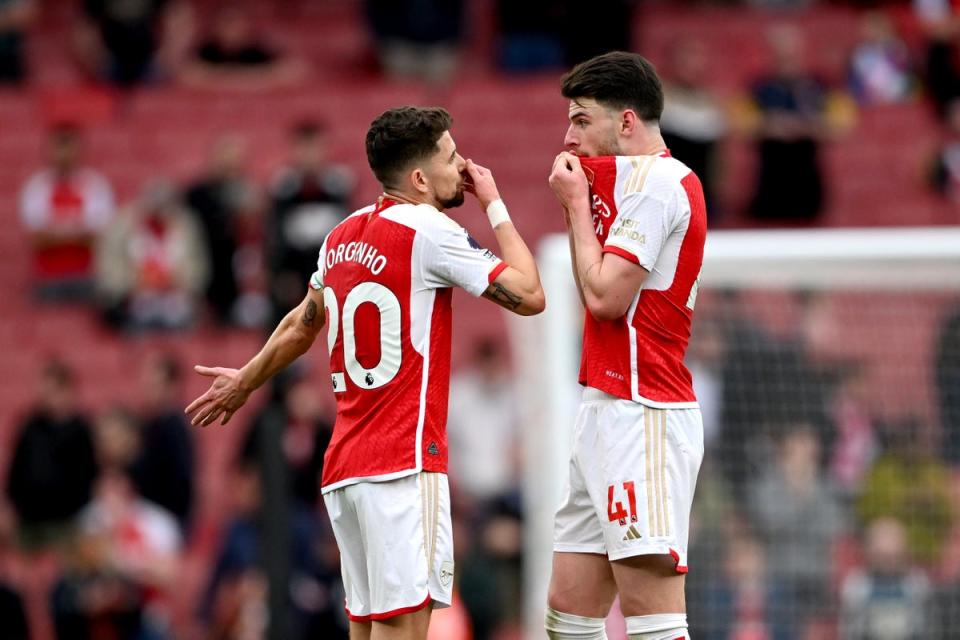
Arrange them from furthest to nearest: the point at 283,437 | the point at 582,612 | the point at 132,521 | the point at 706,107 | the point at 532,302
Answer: the point at 706,107, the point at 132,521, the point at 283,437, the point at 582,612, the point at 532,302

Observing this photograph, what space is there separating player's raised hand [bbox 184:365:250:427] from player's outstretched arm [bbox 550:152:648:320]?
1.27m

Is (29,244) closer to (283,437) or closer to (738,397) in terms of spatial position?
(283,437)

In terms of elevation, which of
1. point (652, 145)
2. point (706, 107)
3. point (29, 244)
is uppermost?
point (706, 107)

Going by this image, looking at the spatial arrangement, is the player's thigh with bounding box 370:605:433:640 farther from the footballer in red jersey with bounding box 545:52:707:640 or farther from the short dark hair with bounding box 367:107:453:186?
the short dark hair with bounding box 367:107:453:186

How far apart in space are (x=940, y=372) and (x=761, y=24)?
9.12m

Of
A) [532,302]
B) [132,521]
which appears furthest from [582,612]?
[132,521]

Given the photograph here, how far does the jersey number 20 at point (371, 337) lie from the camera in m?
5.49

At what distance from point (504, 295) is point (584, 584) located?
3.61 feet

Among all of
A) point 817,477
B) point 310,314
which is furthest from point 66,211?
point 310,314

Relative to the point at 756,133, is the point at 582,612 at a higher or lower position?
lower

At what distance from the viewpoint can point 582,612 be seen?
5.88m

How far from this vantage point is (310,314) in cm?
582

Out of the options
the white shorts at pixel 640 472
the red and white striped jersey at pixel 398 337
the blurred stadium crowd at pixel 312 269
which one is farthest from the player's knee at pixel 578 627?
the blurred stadium crowd at pixel 312 269

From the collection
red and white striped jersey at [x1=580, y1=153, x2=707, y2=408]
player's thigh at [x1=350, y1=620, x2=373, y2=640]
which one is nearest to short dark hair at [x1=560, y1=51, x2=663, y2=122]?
red and white striped jersey at [x1=580, y1=153, x2=707, y2=408]
